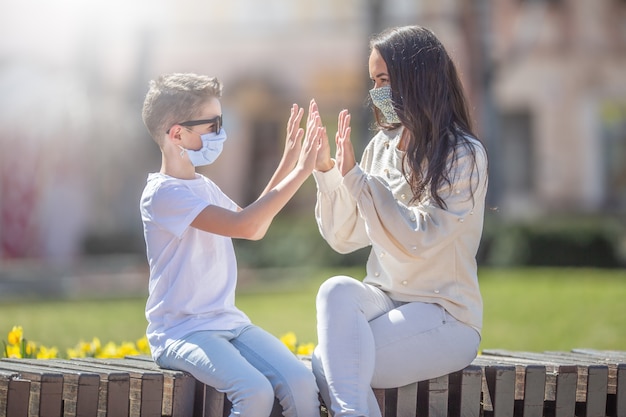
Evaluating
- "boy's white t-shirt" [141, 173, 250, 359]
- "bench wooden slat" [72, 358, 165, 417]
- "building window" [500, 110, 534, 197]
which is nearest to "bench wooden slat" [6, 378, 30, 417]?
"bench wooden slat" [72, 358, 165, 417]

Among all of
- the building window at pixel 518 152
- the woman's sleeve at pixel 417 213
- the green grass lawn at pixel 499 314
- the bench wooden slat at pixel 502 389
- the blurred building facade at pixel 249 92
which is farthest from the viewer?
the building window at pixel 518 152

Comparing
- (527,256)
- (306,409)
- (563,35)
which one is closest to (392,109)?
(306,409)

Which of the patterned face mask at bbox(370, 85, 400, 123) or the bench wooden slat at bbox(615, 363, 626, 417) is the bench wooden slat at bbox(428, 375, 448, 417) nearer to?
the bench wooden slat at bbox(615, 363, 626, 417)

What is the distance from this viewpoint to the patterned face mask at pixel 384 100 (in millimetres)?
4109

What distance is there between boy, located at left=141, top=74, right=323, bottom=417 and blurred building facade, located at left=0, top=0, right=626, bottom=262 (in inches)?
516

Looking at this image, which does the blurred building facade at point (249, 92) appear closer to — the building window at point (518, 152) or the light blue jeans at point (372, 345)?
the building window at point (518, 152)

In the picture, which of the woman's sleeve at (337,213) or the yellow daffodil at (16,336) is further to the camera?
the yellow daffodil at (16,336)

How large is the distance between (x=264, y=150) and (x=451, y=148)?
22434 millimetres

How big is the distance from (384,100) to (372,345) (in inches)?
37.1

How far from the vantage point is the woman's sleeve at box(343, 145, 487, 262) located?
12.6 ft

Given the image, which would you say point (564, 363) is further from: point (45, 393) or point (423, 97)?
point (45, 393)

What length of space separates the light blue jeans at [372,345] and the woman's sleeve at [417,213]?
0.21m

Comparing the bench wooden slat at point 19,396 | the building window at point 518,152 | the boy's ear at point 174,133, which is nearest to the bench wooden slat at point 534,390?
the boy's ear at point 174,133

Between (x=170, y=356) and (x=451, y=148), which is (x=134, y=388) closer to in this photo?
(x=170, y=356)
